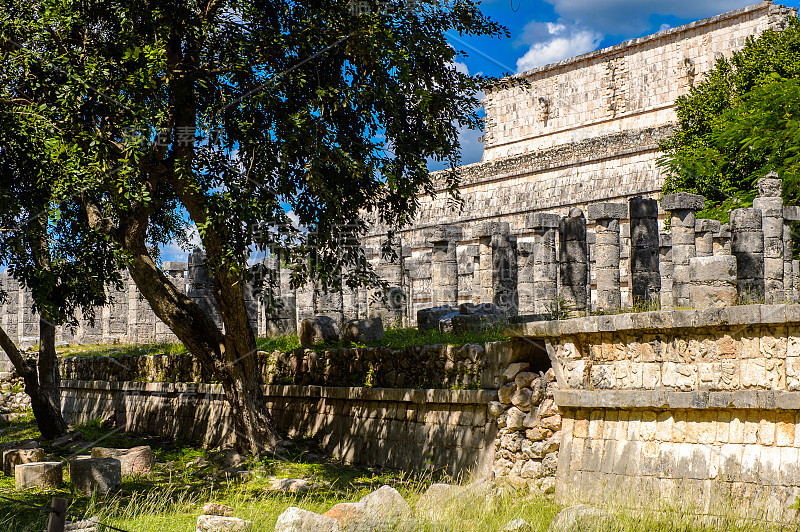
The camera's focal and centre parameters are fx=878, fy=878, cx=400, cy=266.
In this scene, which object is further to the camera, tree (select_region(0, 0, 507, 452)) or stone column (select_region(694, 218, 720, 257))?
stone column (select_region(694, 218, 720, 257))

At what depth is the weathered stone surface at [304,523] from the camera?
22.4 ft

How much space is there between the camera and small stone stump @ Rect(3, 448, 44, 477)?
38.7ft

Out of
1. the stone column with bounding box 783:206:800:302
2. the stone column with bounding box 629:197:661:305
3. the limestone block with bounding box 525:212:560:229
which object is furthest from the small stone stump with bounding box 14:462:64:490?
the stone column with bounding box 783:206:800:302

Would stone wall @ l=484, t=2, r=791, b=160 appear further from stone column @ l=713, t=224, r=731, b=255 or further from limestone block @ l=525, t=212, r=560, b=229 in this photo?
limestone block @ l=525, t=212, r=560, b=229

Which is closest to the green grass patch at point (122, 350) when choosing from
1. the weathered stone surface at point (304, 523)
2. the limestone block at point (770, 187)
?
the weathered stone surface at point (304, 523)

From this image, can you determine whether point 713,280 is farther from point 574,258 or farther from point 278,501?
point 278,501

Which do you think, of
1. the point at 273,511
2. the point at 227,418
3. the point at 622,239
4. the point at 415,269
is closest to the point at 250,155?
the point at 273,511

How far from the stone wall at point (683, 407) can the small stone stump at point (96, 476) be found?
5.12 m

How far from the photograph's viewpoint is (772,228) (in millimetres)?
16016

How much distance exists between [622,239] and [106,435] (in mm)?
13154

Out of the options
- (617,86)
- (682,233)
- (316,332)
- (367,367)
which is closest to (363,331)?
(316,332)

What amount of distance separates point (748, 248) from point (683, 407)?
24.9ft

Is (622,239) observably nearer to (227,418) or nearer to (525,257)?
(525,257)

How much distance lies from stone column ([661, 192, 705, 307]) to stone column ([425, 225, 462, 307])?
14.6 feet
